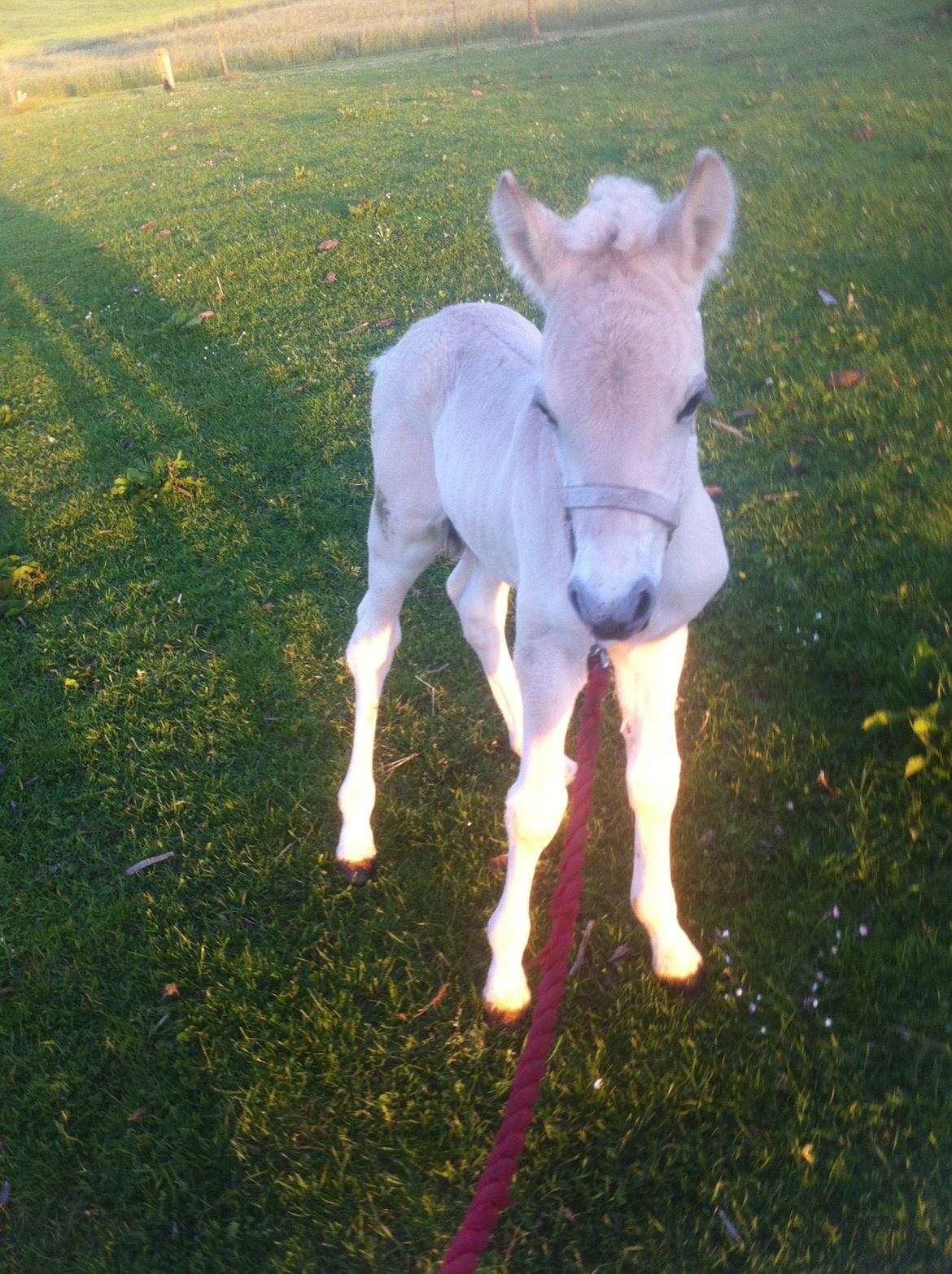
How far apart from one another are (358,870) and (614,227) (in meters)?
2.42

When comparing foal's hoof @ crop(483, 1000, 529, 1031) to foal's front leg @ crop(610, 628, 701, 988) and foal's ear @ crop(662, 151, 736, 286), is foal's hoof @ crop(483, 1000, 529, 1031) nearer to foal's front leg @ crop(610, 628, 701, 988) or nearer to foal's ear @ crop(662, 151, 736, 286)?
foal's front leg @ crop(610, 628, 701, 988)

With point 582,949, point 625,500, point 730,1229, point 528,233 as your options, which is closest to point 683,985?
point 582,949

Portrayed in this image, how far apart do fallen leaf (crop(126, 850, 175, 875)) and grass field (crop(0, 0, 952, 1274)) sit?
0.05m

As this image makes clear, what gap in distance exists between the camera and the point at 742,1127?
2.54m

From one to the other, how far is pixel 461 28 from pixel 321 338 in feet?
84.3

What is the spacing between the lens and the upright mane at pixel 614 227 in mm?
2008

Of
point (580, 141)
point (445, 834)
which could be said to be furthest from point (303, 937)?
point (580, 141)

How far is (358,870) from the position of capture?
3488 mm

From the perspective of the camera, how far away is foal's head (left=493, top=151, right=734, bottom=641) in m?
1.84

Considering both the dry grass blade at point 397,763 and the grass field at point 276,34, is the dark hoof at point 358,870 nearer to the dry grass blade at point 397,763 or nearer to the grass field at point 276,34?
the dry grass blade at point 397,763

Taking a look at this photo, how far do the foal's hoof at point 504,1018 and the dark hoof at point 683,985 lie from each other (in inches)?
17.9

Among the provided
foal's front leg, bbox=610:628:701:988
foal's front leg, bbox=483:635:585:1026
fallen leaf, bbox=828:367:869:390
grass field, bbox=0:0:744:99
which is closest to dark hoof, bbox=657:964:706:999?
foal's front leg, bbox=610:628:701:988

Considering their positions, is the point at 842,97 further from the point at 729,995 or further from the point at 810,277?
the point at 729,995

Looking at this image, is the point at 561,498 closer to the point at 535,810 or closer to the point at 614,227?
the point at 614,227
